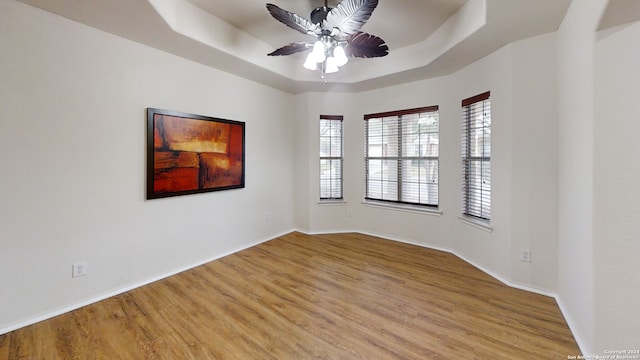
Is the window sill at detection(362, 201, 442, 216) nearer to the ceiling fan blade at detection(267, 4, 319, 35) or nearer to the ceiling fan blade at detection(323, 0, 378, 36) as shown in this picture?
the ceiling fan blade at detection(323, 0, 378, 36)

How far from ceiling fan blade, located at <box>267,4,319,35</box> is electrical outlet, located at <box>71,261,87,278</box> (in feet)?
9.32

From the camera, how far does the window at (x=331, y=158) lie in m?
4.78

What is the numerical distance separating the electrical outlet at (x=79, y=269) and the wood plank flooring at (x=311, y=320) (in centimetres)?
32

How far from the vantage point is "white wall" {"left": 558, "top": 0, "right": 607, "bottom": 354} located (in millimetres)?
1680

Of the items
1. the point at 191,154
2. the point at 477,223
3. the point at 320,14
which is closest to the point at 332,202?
the point at 477,223

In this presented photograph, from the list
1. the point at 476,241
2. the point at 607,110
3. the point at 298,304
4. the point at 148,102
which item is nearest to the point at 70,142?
the point at 148,102

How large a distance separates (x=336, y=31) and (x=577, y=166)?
7.25 ft

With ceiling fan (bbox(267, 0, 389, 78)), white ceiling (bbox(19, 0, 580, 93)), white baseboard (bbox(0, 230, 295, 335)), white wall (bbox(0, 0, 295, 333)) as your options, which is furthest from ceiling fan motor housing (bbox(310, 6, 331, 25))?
white baseboard (bbox(0, 230, 295, 335))

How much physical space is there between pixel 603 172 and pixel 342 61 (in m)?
2.08

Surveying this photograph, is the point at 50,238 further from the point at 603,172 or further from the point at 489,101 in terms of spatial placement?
the point at 489,101

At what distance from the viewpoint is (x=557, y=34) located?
8.06 feet

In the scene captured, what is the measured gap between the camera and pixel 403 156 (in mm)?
4324

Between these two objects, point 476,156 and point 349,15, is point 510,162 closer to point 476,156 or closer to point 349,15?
point 476,156

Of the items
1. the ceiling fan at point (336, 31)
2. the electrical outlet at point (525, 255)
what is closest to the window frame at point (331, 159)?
the ceiling fan at point (336, 31)
